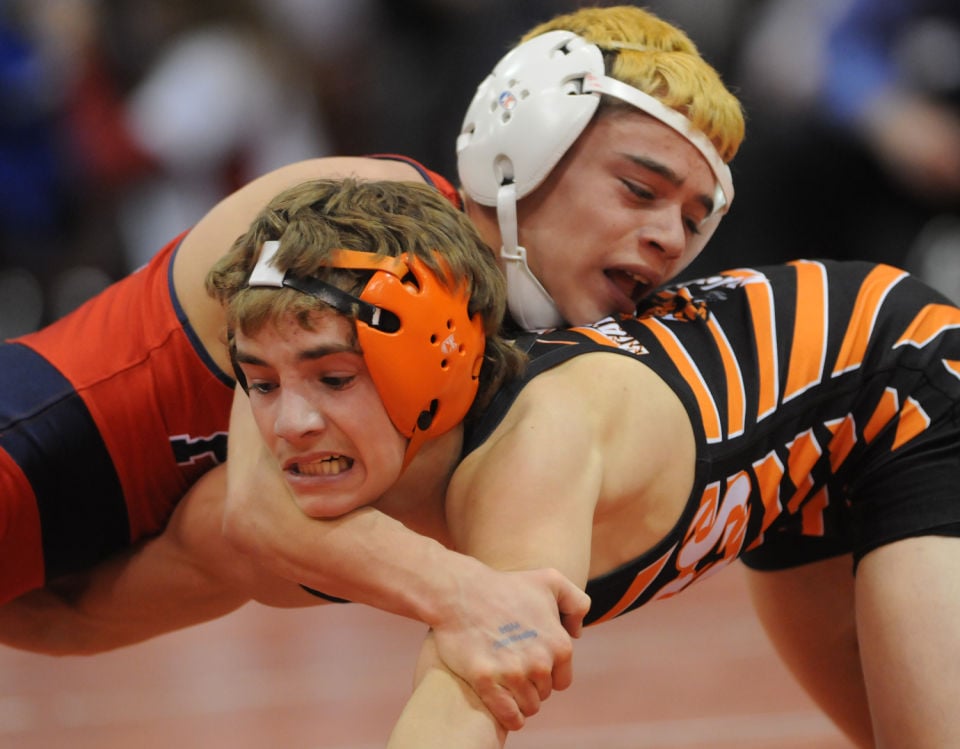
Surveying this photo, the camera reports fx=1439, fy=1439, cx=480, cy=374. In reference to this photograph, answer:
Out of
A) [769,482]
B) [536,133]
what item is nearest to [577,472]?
[769,482]

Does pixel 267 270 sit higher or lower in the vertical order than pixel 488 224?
higher

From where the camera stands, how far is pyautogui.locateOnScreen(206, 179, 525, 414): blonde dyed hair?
2301 millimetres

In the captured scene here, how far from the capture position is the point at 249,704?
477 centimetres

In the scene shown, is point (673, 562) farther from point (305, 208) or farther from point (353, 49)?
point (353, 49)

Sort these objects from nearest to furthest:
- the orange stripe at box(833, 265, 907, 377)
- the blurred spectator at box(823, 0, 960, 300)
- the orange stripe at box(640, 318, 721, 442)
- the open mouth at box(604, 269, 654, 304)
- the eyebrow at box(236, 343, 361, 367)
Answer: the eyebrow at box(236, 343, 361, 367)
the orange stripe at box(640, 318, 721, 442)
the orange stripe at box(833, 265, 907, 377)
the open mouth at box(604, 269, 654, 304)
the blurred spectator at box(823, 0, 960, 300)

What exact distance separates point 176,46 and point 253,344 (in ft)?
16.2

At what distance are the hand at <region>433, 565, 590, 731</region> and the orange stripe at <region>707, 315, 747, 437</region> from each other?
604 millimetres

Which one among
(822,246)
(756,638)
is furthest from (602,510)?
(822,246)

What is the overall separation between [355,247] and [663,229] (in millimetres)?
780

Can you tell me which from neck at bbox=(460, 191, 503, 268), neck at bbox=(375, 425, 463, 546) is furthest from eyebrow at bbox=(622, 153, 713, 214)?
neck at bbox=(375, 425, 463, 546)

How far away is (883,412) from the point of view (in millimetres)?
2836

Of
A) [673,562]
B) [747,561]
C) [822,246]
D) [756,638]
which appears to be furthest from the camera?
[822,246]

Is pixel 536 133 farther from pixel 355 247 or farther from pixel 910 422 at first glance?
pixel 910 422

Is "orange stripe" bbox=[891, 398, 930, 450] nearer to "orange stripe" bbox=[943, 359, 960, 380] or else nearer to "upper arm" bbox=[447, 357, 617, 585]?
"orange stripe" bbox=[943, 359, 960, 380]
